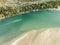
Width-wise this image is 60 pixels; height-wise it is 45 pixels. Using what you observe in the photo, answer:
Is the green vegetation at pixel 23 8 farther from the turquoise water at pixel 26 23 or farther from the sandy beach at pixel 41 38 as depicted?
the sandy beach at pixel 41 38

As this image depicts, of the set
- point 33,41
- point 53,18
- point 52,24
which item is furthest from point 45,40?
point 53,18

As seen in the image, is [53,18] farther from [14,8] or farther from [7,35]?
[7,35]

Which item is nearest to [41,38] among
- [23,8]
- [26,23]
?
[26,23]

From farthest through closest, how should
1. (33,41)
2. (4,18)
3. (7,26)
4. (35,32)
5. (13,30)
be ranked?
(4,18), (7,26), (13,30), (35,32), (33,41)

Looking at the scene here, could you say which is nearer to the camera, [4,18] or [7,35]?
[7,35]

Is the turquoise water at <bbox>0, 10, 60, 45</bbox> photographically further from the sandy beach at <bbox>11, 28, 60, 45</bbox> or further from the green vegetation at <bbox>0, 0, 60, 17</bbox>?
the sandy beach at <bbox>11, 28, 60, 45</bbox>

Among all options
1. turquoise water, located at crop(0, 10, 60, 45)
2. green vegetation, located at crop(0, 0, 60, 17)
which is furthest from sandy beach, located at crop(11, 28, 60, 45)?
green vegetation, located at crop(0, 0, 60, 17)
